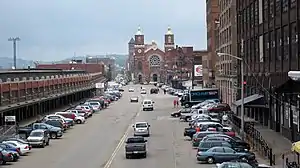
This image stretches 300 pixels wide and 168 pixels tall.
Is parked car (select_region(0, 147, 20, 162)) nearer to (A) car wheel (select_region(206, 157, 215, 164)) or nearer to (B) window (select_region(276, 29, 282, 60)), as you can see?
(A) car wheel (select_region(206, 157, 215, 164))

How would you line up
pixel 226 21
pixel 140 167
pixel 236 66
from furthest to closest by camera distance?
pixel 226 21 < pixel 236 66 < pixel 140 167

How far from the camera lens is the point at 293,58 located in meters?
41.9

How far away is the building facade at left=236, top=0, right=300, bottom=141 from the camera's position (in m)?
42.0

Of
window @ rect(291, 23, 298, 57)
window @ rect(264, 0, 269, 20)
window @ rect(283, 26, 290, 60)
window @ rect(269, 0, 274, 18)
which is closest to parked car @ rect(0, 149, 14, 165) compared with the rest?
window @ rect(291, 23, 298, 57)

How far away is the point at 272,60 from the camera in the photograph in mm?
50188

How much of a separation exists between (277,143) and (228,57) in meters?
43.5

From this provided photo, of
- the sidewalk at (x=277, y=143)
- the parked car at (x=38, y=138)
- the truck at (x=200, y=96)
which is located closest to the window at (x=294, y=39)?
the sidewalk at (x=277, y=143)

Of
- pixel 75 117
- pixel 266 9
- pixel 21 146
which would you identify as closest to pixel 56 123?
pixel 75 117

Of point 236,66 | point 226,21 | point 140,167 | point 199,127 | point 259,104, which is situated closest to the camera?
point 140,167

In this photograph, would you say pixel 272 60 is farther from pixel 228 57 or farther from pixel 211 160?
pixel 228 57

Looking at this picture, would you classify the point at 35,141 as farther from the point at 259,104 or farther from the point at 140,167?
the point at 259,104

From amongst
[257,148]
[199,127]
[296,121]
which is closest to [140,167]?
[257,148]

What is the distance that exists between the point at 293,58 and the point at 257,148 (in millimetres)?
6732

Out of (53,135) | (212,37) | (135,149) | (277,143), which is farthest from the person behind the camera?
(212,37)
